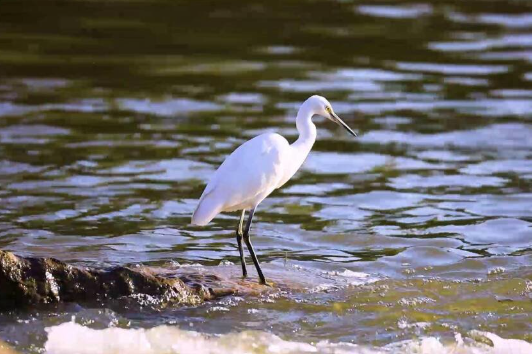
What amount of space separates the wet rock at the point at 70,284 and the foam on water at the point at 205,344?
275mm

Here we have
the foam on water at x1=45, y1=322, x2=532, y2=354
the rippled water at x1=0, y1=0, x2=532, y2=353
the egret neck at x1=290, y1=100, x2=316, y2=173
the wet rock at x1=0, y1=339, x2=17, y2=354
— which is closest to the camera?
the wet rock at x1=0, y1=339, x2=17, y2=354

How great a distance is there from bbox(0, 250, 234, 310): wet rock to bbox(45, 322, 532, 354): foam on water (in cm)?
28

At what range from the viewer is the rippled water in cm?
689

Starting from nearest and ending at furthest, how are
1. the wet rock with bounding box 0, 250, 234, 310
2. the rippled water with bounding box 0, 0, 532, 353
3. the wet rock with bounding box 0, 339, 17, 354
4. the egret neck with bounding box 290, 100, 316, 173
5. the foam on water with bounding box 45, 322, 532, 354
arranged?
1. the wet rock with bounding box 0, 339, 17, 354
2. the foam on water with bounding box 45, 322, 532, 354
3. the wet rock with bounding box 0, 250, 234, 310
4. the rippled water with bounding box 0, 0, 532, 353
5. the egret neck with bounding box 290, 100, 316, 173

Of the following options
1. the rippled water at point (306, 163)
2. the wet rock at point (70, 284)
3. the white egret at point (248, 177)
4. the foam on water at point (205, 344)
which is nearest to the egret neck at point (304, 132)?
the white egret at point (248, 177)

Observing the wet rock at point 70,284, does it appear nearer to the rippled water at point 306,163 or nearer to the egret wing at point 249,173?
the rippled water at point 306,163

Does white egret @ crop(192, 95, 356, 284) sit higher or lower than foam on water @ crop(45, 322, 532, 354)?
higher

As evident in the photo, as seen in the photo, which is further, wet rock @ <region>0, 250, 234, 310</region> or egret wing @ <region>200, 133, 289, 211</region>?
egret wing @ <region>200, 133, 289, 211</region>

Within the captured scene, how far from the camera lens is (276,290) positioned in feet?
23.5

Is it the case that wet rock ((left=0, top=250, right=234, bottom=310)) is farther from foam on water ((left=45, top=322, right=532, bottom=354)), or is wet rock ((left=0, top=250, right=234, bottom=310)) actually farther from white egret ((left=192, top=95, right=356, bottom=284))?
white egret ((left=192, top=95, right=356, bottom=284))

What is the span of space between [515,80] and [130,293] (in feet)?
26.7

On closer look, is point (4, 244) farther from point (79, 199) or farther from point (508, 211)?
point (508, 211)

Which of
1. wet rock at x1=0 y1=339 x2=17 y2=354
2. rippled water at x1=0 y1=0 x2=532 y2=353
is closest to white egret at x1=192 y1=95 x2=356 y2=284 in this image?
rippled water at x1=0 y1=0 x2=532 y2=353

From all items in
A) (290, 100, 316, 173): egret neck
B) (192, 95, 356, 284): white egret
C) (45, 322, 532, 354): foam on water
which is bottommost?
(45, 322, 532, 354): foam on water
